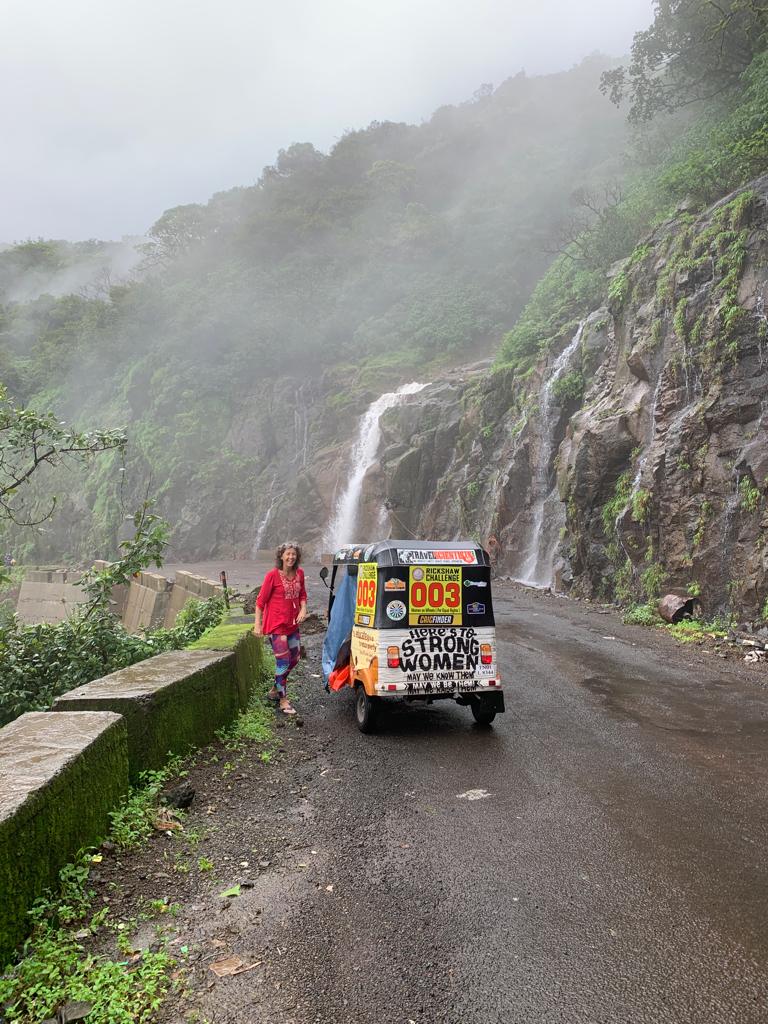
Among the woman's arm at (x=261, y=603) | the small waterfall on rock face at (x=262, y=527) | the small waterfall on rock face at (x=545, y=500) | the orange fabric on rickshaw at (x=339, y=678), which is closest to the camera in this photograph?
the woman's arm at (x=261, y=603)

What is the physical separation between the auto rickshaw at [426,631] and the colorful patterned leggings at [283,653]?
0.85 meters

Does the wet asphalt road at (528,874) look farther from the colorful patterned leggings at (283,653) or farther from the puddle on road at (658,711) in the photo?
the colorful patterned leggings at (283,653)

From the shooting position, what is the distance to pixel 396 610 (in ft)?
24.1

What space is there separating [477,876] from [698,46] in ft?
93.8

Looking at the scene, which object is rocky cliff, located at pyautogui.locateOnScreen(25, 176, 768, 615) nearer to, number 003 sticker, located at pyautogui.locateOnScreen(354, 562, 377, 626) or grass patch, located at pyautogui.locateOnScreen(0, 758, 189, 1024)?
number 003 sticker, located at pyautogui.locateOnScreen(354, 562, 377, 626)

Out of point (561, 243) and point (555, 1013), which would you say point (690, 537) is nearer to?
point (555, 1013)

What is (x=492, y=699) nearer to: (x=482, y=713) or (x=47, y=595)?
(x=482, y=713)

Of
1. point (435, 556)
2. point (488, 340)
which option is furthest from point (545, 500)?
point (488, 340)

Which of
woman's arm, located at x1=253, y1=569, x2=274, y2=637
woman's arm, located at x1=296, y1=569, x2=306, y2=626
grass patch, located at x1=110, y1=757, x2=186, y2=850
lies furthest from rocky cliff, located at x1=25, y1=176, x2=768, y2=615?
grass patch, located at x1=110, y1=757, x2=186, y2=850

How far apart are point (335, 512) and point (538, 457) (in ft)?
49.8

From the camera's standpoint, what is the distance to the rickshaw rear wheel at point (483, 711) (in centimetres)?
742

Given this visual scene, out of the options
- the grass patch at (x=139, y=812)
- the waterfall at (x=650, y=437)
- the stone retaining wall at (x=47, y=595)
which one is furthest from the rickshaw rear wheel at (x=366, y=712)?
the stone retaining wall at (x=47, y=595)

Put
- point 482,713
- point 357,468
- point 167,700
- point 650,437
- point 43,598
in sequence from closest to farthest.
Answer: point 167,700
point 482,713
point 650,437
point 43,598
point 357,468

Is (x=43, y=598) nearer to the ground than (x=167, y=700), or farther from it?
nearer to the ground
